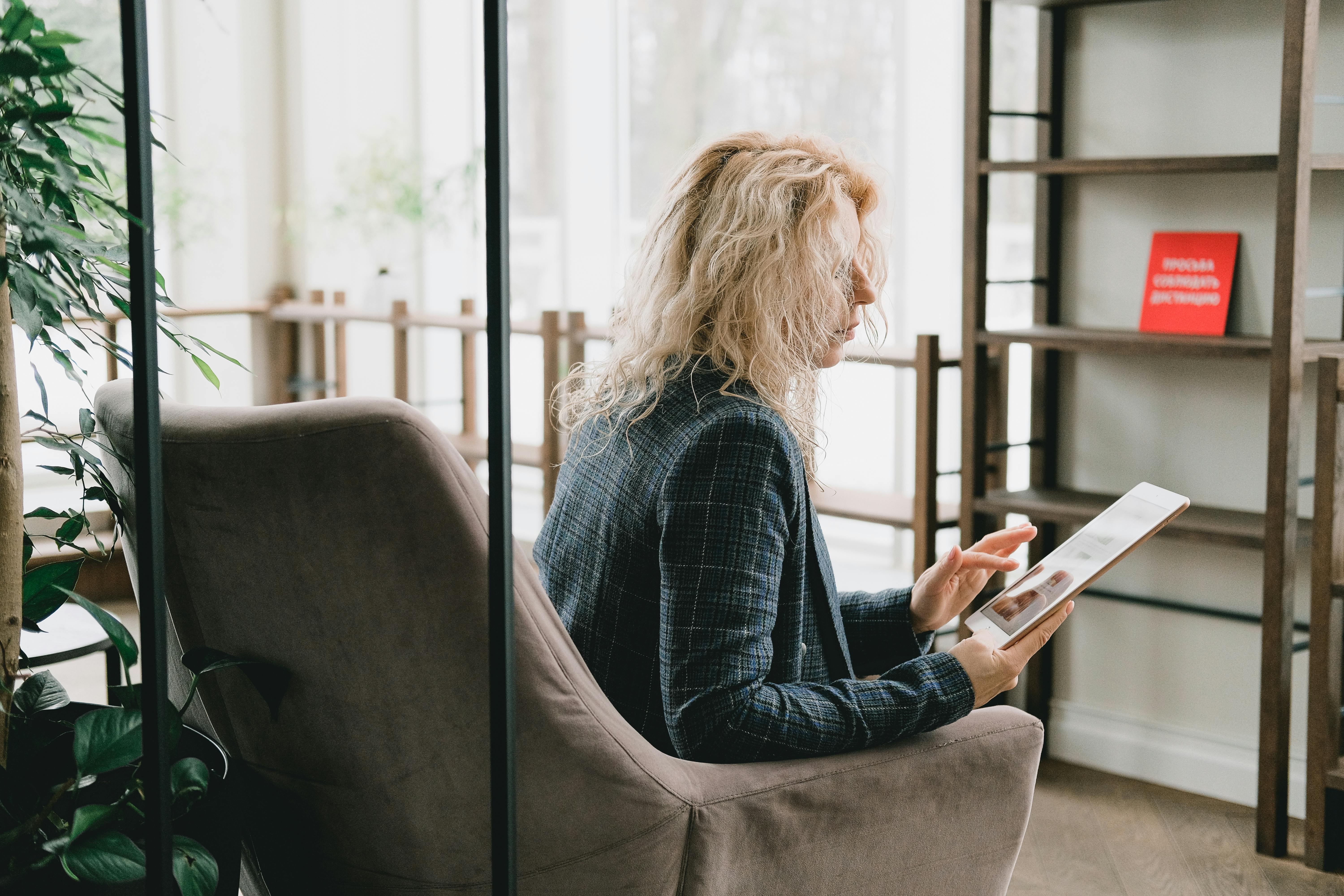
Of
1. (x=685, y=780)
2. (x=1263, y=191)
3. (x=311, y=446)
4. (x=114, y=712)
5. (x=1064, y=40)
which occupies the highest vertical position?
(x=1064, y=40)

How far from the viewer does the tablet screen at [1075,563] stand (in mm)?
1486

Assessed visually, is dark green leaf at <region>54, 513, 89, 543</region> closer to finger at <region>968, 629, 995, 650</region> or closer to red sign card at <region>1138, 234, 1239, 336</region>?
finger at <region>968, 629, 995, 650</region>

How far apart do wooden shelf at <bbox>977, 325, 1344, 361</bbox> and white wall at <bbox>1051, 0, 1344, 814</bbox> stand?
134 mm

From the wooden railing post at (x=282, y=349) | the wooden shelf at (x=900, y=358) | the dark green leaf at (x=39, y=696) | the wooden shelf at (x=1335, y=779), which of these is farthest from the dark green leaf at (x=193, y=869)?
the wooden railing post at (x=282, y=349)

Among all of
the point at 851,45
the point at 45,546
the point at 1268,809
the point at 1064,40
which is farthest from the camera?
the point at 851,45

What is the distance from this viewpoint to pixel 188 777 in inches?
44.7

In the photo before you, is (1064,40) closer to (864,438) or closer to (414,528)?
(864,438)

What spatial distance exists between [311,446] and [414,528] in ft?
0.36

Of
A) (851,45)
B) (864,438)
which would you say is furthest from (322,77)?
(864,438)

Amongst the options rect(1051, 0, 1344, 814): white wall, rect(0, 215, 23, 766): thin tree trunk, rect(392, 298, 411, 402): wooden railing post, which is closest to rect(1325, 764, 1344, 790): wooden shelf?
rect(1051, 0, 1344, 814): white wall

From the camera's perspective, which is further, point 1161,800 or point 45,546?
point 45,546

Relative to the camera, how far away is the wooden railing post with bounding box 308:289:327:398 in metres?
5.54

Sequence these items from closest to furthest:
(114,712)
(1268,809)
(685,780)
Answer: (114,712)
(685,780)
(1268,809)

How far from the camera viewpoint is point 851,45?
4.48 metres
